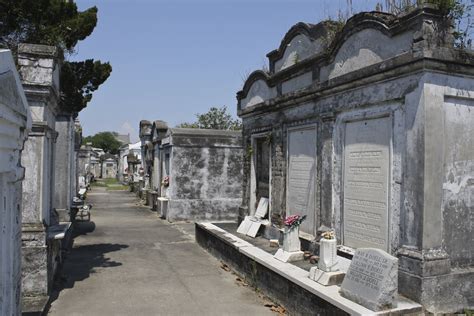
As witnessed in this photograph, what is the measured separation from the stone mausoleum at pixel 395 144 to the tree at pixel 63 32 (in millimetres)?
5385

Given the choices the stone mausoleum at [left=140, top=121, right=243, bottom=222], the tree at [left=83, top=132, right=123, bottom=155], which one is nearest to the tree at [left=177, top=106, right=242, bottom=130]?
the stone mausoleum at [left=140, top=121, right=243, bottom=222]

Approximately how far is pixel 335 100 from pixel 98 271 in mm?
5223

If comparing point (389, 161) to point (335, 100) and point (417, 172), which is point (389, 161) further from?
point (335, 100)

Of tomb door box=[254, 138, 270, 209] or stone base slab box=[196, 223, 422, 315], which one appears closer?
stone base slab box=[196, 223, 422, 315]

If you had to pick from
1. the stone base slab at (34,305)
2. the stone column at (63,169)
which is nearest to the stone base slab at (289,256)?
the stone base slab at (34,305)

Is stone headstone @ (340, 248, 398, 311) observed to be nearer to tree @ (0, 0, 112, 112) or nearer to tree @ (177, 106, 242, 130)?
tree @ (0, 0, 112, 112)

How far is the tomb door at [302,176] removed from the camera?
740 centimetres

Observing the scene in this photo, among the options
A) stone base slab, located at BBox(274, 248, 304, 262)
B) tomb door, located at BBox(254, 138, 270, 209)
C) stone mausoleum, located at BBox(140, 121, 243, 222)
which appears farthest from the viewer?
stone mausoleum, located at BBox(140, 121, 243, 222)

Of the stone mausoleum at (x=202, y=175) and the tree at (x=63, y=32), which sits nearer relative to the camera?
the tree at (x=63, y=32)

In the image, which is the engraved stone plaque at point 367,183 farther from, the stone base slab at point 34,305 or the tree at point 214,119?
the tree at point 214,119

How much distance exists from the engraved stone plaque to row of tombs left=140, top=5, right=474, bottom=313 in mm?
14

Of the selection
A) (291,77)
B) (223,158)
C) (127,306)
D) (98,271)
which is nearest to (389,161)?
(291,77)

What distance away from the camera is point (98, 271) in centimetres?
795

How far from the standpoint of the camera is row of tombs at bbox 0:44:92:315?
333cm
